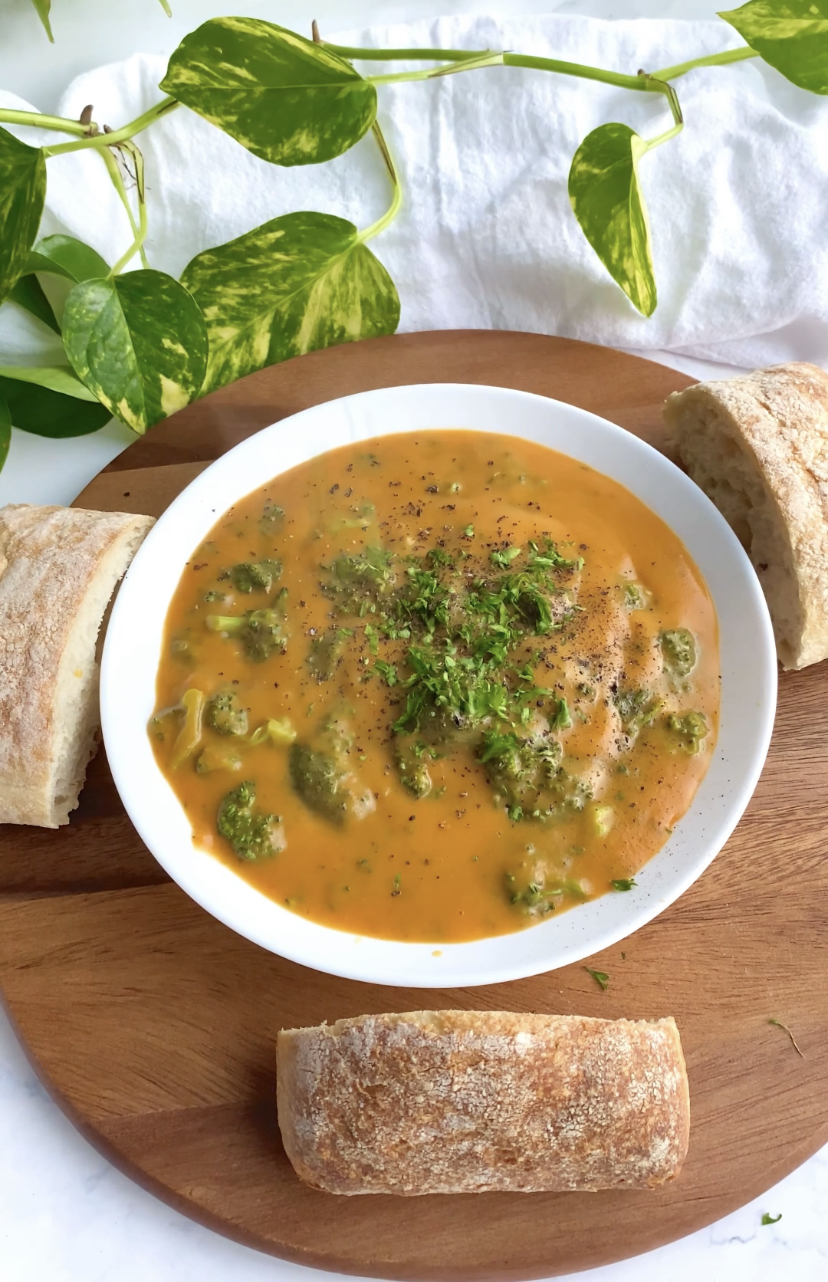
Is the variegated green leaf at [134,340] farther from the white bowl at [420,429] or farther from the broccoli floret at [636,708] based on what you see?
the broccoli floret at [636,708]

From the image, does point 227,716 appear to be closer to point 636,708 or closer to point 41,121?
point 636,708

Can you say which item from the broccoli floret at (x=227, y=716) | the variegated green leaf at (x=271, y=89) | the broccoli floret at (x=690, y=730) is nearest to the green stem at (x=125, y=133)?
the variegated green leaf at (x=271, y=89)

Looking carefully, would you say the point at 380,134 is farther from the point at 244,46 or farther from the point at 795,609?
the point at 795,609

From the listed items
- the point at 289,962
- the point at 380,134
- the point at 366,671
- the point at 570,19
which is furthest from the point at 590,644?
the point at 570,19

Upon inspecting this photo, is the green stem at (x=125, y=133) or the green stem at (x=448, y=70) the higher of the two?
the green stem at (x=125, y=133)

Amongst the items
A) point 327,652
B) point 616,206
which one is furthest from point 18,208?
point 616,206

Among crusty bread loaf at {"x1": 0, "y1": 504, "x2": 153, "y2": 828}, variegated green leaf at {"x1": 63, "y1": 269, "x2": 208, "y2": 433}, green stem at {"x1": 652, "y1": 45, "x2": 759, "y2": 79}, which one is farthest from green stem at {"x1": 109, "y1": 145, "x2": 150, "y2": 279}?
green stem at {"x1": 652, "y1": 45, "x2": 759, "y2": 79}
